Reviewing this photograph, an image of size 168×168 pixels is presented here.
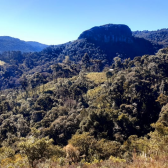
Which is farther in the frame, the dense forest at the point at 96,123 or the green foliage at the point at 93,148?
the green foliage at the point at 93,148

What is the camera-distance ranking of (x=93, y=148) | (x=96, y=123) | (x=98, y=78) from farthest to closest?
(x=98, y=78)
(x=96, y=123)
(x=93, y=148)

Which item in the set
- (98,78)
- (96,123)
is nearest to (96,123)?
(96,123)

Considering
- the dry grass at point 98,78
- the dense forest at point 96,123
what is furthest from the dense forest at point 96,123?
the dry grass at point 98,78

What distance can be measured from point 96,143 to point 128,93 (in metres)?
34.1

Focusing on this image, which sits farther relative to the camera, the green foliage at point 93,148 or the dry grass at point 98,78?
the dry grass at point 98,78

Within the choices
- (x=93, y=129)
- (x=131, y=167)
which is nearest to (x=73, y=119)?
(x=93, y=129)

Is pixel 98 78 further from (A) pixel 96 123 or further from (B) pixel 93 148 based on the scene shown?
(B) pixel 93 148

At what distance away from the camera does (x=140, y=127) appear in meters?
47.0

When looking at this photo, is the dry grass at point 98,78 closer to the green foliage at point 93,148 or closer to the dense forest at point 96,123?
the dense forest at point 96,123

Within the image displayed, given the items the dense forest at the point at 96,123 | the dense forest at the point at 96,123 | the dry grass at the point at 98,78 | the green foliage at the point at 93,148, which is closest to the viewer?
the dense forest at the point at 96,123

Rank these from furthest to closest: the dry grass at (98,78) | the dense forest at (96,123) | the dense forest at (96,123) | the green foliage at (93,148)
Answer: the dry grass at (98,78), the green foliage at (93,148), the dense forest at (96,123), the dense forest at (96,123)

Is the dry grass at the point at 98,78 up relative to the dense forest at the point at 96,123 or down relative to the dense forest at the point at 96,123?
up

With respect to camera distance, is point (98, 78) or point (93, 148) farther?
point (98, 78)

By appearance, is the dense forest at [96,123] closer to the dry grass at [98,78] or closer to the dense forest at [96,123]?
the dense forest at [96,123]
